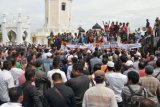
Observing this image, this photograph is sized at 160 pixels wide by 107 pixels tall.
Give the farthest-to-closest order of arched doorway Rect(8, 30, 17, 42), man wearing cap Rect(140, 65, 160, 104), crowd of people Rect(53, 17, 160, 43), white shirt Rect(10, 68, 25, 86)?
arched doorway Rect(8, 30, 17, 42) < crowd of people Rect(53, 17, 160, 43) < white shirt Rect(10, 68, 25, 86) < man wearing cap Rect(140, 65, 160, 104)

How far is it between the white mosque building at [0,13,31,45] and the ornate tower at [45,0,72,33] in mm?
18017

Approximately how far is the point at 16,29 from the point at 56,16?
23780 millimetres

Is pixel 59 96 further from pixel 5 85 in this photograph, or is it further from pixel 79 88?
pixel 5 85

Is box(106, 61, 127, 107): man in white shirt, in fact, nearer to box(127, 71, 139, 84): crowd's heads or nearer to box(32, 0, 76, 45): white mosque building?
box(127, 71, 139, 84): crowd's heads

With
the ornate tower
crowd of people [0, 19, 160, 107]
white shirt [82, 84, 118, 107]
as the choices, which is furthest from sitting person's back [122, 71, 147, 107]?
the ornate tower

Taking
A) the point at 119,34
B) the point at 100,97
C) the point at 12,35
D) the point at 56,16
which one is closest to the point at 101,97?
the point at 100,97

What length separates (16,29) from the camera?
4828 inches

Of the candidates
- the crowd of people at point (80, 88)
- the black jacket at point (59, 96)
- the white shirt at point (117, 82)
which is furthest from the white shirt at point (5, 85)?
the white shirt at point (117, 82)

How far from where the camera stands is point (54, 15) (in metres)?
101

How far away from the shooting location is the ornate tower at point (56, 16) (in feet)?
329

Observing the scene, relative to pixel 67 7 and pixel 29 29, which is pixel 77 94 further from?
pixel 29 29

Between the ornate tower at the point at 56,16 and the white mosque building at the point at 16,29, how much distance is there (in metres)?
18.0

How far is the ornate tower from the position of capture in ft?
329

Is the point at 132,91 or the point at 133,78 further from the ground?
the point at 133,78
